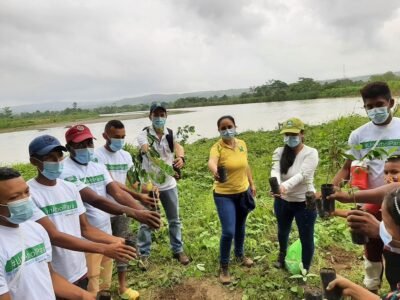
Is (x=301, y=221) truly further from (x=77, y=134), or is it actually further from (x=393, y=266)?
(x=77, y=134)

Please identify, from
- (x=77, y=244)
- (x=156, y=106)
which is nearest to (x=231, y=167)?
(x=156, y=106)

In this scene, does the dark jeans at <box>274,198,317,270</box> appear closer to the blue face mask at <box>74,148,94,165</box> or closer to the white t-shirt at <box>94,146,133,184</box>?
the white t-shirt at <box>94,146,133,184</box>

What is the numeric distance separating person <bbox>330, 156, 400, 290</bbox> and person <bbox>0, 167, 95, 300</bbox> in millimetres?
1691

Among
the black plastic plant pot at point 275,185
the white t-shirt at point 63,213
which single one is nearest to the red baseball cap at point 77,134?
the white t-shirt at point 63,213

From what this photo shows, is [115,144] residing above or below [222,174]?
above

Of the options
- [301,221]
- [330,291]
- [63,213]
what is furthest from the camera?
[301,221]

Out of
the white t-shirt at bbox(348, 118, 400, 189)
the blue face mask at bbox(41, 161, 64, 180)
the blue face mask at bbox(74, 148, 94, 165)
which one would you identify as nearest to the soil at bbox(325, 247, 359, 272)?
the white t-shirt at bbox(348, 118, 400, 189)

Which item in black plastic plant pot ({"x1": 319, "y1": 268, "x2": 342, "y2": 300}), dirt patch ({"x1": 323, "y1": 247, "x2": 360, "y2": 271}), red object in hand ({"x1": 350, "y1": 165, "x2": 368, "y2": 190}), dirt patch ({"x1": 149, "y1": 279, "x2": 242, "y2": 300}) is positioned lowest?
dirt patch ({"x1": 323, "y1": 247, "x2": 360, "y2": 271})

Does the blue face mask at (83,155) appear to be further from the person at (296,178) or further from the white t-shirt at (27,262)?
the person at (296,178)

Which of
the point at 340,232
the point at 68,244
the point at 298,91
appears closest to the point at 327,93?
the point at 298,91

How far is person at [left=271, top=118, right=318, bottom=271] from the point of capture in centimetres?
356

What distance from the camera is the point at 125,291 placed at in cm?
375

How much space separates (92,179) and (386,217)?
2383 millimetres

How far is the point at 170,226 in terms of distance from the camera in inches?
176
